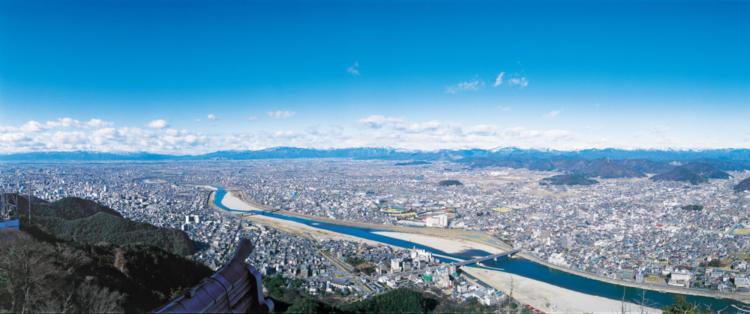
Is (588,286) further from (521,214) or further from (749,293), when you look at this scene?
(521,214)

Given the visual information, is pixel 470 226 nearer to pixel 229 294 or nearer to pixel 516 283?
pixel 516 283

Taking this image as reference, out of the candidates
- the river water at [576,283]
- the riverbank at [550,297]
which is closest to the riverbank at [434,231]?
the river water at [576,283]

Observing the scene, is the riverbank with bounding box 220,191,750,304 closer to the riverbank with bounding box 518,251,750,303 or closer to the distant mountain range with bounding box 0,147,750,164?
the riverbank with bounding box 518,251,750,303

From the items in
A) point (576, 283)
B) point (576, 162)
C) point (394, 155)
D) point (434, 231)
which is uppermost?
point (394, 155)

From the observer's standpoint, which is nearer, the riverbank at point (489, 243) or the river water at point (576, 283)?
the river water at point (576, 283)

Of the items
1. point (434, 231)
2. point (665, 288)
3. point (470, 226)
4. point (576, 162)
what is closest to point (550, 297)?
point (665, 288)

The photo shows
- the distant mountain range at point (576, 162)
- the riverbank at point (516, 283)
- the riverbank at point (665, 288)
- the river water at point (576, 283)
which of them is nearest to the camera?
the riverbank at point (516, 283)

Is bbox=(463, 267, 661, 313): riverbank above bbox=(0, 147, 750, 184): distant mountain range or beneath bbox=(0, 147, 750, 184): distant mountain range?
beneath

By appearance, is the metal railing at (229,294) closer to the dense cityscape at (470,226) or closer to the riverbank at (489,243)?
the dense cityscape at (470,226)

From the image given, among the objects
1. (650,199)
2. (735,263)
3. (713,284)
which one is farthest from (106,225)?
(650,199)

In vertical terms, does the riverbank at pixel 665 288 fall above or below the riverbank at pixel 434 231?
below

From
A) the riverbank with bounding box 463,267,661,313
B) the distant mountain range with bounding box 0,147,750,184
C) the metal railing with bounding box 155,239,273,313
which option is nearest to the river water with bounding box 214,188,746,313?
the riverbank with bounding box 463,267,661,313
